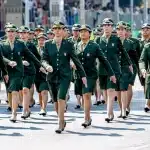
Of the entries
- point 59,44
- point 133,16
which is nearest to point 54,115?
point 59,44

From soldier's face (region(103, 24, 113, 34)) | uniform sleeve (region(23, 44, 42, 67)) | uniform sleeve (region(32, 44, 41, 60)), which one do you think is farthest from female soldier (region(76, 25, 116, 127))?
uniform sleeve (region(32, 44, 41, 60))

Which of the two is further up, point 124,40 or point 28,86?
point 124,40

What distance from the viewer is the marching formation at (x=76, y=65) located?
11.5 metres

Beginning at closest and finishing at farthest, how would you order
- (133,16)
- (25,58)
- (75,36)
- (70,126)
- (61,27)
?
(61,27), (70,126), (25,58), (75,36), (133,16)

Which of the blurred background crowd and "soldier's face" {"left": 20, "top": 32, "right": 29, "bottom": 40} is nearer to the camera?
"soldier's face" {"left": 20, "top": 32, "right": 29, "bottom": 40}

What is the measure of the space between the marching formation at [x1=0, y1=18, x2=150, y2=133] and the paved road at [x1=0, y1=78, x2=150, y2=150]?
0.90 feet

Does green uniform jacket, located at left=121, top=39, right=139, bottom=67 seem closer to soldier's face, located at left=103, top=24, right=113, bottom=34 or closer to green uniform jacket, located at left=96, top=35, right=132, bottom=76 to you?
green uniform jacket, located at left=96, top=35, right=132, bottom=76

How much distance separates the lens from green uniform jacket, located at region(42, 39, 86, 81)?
37.7 feet

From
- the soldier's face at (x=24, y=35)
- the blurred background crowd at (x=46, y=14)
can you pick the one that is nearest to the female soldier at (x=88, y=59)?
the soldier's face at (x=24, y=35)

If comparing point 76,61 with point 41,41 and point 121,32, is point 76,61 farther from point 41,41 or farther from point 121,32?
point 41,41

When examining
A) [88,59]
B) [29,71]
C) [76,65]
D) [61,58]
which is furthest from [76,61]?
[29,71]

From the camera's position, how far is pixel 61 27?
11438 mm

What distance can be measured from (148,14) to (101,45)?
73.3 ft

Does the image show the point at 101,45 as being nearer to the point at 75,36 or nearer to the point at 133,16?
the point at 75,36
